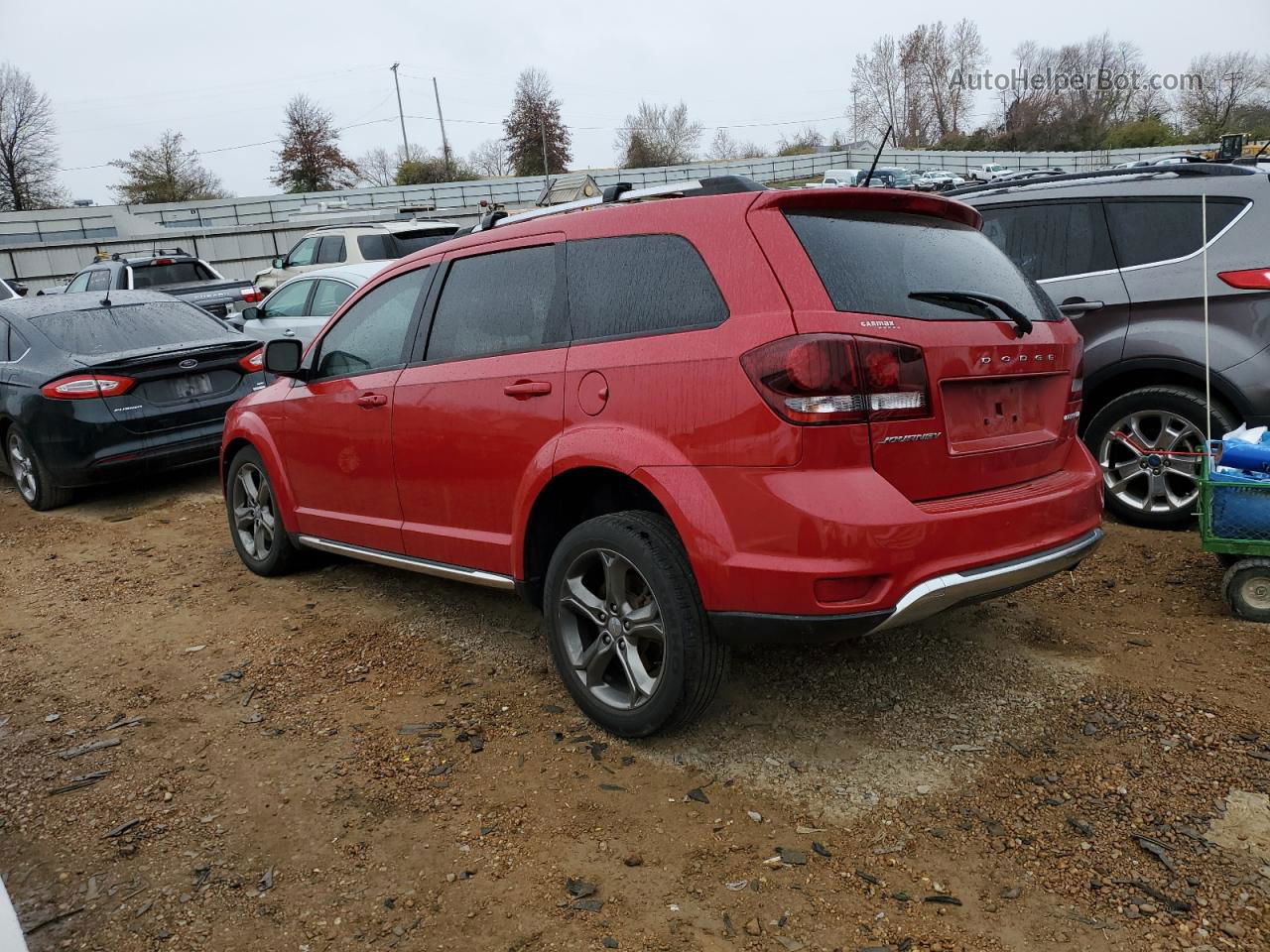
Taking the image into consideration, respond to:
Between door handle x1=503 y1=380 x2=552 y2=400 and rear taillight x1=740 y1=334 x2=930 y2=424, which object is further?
door handle x1=503 y1=380 x2=552 y2=400

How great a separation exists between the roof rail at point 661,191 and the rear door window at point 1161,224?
2874 mm

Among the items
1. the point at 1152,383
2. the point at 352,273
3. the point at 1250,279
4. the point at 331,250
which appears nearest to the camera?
the point at 1250,279

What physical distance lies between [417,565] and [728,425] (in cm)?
194

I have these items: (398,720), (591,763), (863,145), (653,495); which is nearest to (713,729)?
(591,763)

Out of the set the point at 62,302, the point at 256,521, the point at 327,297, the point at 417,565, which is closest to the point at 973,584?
the point at 417,565

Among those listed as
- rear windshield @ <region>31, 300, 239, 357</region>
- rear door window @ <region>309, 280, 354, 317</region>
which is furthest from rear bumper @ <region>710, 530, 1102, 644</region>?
rear door window @ <region>309, 280, 354, 317</region>

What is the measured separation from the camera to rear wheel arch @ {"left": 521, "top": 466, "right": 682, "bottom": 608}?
339 cm

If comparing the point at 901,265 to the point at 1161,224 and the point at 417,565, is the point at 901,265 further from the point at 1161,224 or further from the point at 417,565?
the point at 1161,224

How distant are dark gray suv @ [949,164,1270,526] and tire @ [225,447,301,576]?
4.51 m

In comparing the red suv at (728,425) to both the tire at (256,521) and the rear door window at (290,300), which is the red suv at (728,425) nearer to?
the tire at (256,521)

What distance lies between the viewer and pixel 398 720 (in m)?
3.67

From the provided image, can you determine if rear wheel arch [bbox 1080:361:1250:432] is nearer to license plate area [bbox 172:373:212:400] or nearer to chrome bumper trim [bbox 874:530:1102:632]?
chrome bumper trim [bbox 874:530:1102:632]

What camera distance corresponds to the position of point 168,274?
15516 millimetres

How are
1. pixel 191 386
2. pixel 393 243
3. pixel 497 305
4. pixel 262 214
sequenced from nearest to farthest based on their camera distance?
pixel 497 305 → pixel 191 386 → pixel 393 243 → pixel 262 214
